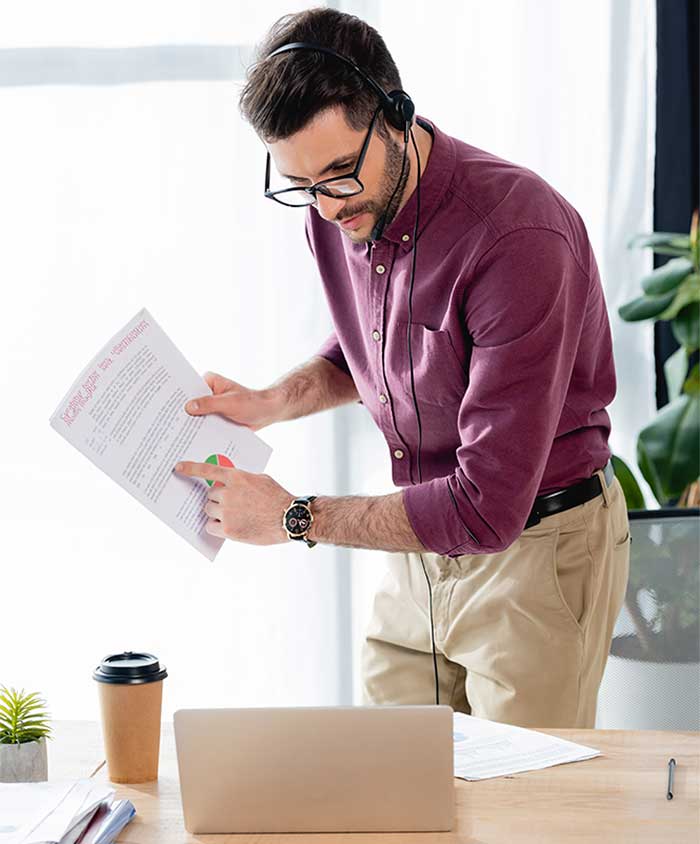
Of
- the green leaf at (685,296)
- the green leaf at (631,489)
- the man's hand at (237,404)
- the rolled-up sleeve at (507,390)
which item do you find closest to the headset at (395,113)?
the rolled-up sleeve at (507,390)

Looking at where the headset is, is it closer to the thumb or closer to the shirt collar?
the shirt collar

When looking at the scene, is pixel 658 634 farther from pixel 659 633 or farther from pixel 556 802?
pixel 556 802

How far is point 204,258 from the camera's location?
9.34 ft

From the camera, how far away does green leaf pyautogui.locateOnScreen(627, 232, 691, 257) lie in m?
2.67

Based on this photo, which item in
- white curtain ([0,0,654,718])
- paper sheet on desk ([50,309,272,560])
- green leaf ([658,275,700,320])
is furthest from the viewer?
white curtain ([0,0,654,718])

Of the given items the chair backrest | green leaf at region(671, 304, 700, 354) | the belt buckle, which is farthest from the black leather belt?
green leaf at region(671, 304, 700, 354)

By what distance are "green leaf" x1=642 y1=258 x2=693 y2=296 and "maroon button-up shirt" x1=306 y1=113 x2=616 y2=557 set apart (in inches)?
34.2

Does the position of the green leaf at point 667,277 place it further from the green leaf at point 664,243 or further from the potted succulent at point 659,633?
the potted succulent at point 659,633

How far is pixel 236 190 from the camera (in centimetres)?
281

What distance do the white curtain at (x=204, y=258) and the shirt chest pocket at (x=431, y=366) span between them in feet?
3.49

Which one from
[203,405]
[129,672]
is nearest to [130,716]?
[129,672]

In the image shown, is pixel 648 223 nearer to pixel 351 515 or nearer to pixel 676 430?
pixel 676 430

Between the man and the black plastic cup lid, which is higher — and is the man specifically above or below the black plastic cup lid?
above

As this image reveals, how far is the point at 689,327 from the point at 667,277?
0.41 ft
